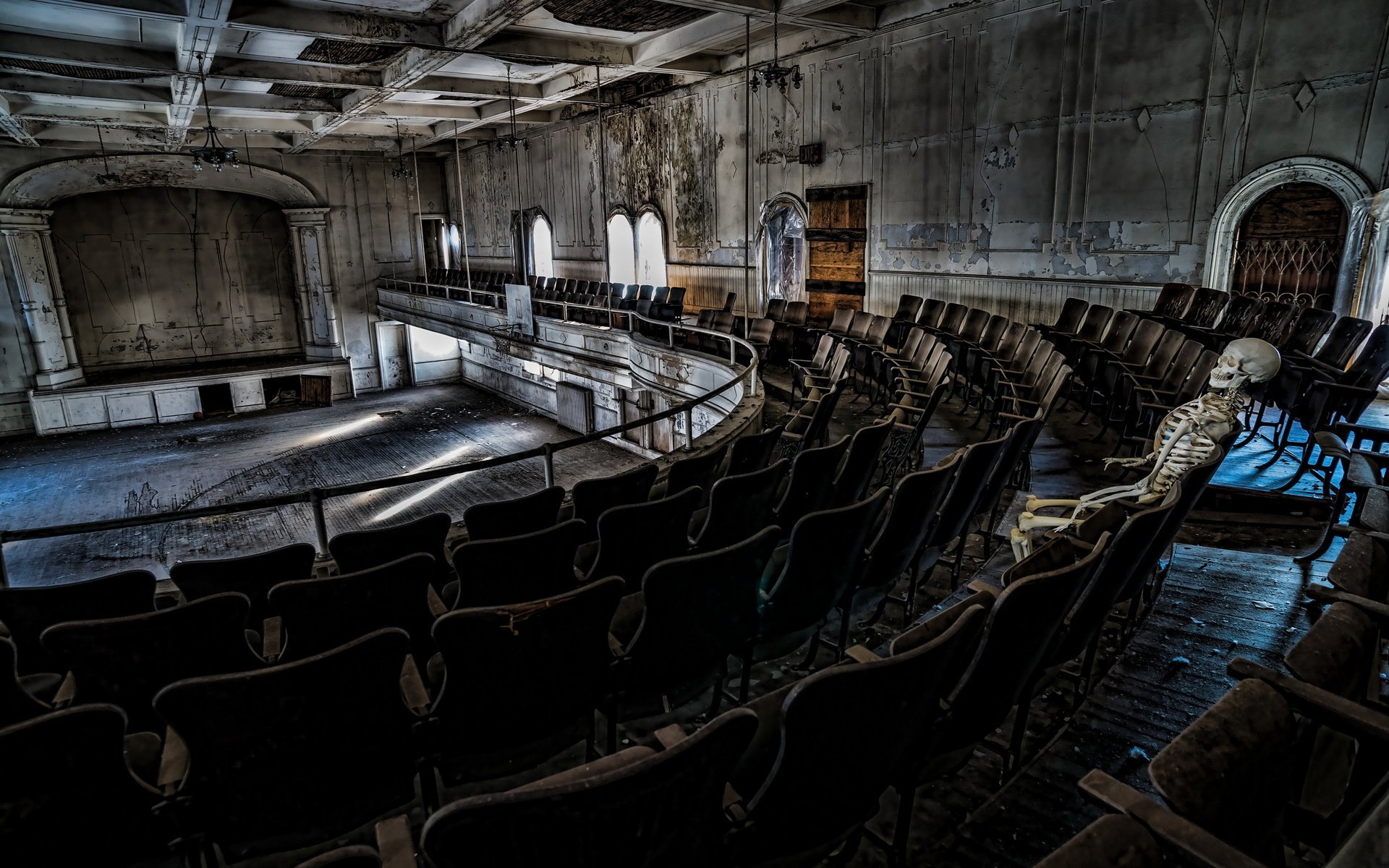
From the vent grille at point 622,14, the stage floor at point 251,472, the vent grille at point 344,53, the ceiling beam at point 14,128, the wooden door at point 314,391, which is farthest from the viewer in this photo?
the wooden door at point 314,391

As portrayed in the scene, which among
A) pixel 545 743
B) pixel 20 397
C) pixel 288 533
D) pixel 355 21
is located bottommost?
pixel 288 533

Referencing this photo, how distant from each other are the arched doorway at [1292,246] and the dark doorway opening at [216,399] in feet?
77.0

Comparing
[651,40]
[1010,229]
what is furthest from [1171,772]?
[651,40]

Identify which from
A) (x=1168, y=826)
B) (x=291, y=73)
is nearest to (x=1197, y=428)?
(x=1168, y=826)

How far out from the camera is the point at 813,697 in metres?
1.56

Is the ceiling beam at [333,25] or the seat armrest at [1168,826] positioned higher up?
the ceiling beam at [333,25]

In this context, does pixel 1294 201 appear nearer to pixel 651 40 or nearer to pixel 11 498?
pixel 651 40

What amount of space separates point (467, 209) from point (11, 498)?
15.0 meters

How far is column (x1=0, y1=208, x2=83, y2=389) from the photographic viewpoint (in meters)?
18.8

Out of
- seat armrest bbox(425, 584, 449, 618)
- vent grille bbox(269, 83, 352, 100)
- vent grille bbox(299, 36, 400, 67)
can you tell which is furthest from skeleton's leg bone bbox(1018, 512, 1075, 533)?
vent grille bbox(269, 83, 352, 100)

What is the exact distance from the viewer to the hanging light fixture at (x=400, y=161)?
1896cm

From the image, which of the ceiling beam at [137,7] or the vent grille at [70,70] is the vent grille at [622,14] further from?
the vent grille at [70,70]

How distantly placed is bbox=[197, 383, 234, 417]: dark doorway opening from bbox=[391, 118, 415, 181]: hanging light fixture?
25.8 feet

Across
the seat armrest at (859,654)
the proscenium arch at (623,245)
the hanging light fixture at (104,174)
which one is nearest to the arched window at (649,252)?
the proscenium arch at (623,245)
